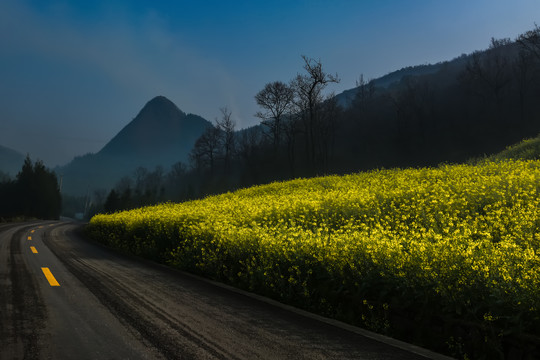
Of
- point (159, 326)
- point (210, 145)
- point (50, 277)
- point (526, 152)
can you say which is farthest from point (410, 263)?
point (210, 145)

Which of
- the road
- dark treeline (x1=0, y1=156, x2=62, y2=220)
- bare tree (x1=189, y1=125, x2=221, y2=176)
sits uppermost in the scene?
bare tree (x1=189, y1=125, x2=221, y2=176)

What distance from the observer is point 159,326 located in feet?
14.9

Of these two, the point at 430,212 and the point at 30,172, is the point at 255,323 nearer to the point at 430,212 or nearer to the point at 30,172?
the point at 430,212

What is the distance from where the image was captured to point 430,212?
9289 millimetres

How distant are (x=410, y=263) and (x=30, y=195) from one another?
8225 cm

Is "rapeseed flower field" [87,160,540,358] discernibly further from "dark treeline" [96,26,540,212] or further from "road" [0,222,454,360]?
"dark treeline" [96,26,540,212]

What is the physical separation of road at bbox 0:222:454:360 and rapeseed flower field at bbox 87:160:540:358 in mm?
429

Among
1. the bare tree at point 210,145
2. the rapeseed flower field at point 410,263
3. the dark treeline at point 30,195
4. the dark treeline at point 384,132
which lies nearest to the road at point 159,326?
the rapeseed flower field at point 410,263

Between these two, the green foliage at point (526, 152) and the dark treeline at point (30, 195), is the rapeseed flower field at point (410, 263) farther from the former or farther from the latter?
the dark treeline at point (30, 195)

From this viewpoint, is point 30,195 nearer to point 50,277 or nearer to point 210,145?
point 210,145

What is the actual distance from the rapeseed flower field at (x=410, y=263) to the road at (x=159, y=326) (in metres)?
0.43

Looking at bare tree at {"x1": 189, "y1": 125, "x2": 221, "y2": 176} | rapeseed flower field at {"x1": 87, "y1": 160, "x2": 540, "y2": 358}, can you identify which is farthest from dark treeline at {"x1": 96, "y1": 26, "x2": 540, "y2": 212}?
rapeseed flower field at {"x1": 87, "y1": 160, "x2": 540, "y2": 358}

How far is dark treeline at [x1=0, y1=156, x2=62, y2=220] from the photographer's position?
229ft

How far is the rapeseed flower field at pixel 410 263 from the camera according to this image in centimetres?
385
